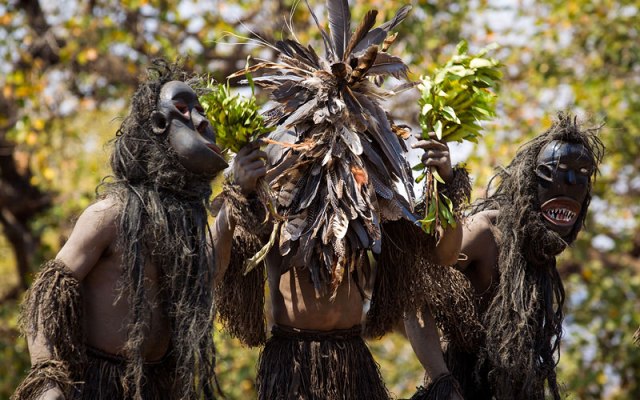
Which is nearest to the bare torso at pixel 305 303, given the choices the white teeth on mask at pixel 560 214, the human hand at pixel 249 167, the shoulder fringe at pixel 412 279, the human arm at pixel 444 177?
the shoulder fringe at pixel 412 279

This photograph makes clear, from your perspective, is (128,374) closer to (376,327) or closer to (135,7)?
(376,327)

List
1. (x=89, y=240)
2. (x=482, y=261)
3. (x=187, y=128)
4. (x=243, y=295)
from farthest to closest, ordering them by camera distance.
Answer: (x=482, y=261)
(x=243, y=295)
(x=187, y=128)
(x=89, y=240)

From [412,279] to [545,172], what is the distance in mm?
748

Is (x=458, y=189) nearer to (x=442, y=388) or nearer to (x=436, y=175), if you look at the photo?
(x=436, y=175)

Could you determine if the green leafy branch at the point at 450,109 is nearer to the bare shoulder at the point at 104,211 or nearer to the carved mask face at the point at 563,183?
the carved mask face at the point at 563,183

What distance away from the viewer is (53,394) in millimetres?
2959

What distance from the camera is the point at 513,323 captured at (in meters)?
4.00

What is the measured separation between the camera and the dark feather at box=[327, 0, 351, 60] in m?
3.62

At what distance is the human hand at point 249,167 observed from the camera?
3.26 m

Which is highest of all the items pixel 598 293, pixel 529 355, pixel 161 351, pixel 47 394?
pixel 598 293

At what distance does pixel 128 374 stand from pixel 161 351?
159 mm

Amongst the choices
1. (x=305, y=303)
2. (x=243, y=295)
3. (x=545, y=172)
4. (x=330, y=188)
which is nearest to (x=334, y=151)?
(x=330, y=188)

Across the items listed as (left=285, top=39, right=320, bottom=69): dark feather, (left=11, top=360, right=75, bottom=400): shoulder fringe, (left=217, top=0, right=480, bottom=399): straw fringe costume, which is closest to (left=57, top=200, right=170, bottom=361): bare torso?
(left=11, top=360, right=75, bottom=400): shoulder fringe

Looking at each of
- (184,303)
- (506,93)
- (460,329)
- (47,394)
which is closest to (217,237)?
(184,303)
